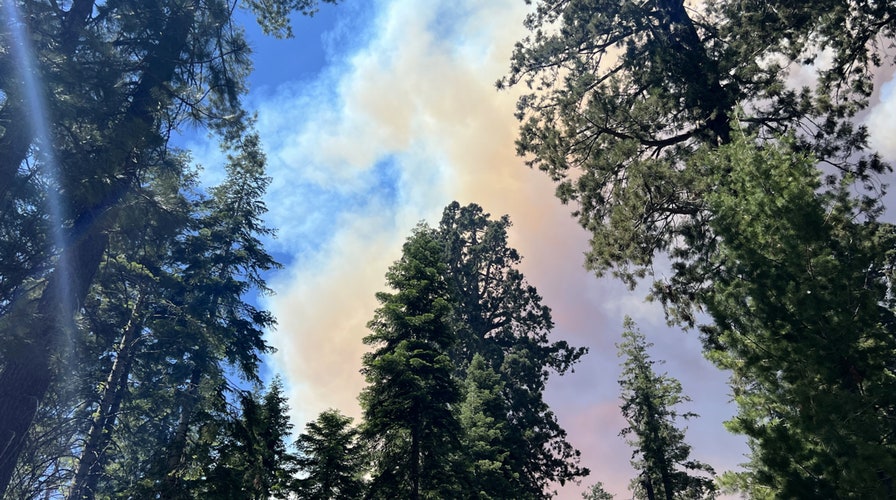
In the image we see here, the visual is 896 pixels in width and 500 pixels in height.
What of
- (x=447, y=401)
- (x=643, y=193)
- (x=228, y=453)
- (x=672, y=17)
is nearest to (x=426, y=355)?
(x=447, y=401)

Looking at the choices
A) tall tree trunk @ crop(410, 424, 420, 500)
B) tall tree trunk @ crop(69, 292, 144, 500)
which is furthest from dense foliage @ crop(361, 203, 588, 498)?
tall tree trunk @ crop(69, 292, 144, 500)

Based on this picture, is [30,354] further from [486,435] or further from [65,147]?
[486,435]

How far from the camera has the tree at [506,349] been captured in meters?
27.9

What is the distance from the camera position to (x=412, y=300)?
18.6 m

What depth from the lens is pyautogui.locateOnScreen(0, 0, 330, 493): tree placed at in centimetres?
705

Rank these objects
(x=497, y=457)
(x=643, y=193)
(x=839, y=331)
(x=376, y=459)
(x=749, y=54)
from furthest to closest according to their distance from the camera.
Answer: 1. (x=497, y=457)
2. (x=376, y=459)
3. (x=643, y=193)
4. (x=749, y=54)
5. (x=839, y=331)

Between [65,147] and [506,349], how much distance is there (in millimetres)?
30930

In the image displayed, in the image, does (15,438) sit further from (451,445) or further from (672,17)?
(672,17)

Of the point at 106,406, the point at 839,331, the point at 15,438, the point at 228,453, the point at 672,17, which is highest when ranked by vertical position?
the point at 672,17

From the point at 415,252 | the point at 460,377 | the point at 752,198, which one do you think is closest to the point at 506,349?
the point at 460,377

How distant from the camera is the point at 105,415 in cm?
1263

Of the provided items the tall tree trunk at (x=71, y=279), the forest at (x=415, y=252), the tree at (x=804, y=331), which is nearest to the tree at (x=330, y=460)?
the forest at (x=415, y=252)

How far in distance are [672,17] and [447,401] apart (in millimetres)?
15120

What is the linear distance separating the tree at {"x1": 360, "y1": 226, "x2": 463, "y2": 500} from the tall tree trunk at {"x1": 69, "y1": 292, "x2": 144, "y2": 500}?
779cm
